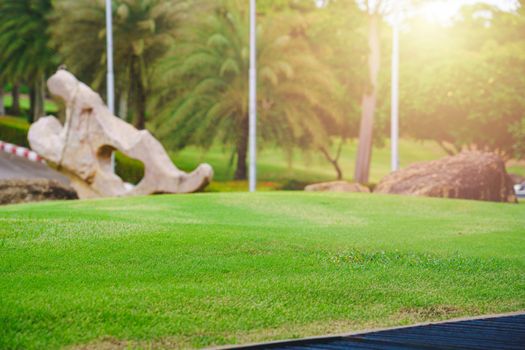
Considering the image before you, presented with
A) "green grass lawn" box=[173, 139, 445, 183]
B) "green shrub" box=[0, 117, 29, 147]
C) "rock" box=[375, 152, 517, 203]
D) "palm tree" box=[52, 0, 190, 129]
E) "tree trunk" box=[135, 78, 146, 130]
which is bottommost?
"green grass lawn" box=[173, 139, 445, 183]

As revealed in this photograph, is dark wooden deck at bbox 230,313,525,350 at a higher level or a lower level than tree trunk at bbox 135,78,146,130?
lower

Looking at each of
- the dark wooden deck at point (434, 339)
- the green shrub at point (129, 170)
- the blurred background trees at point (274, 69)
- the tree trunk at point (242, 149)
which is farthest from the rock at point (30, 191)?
the tree trunk at point (242, 149)

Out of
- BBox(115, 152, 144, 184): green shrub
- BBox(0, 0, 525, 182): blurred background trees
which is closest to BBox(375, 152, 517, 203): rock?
BBox(0, 0, 525, 182): blurred background trees

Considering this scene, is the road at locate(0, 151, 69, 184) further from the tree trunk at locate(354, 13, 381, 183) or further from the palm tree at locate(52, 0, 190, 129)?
the tree trunk at locate(354, 13, 381, 183)

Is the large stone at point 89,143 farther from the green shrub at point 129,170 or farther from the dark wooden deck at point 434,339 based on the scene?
the dark wooden deck at point 434,339

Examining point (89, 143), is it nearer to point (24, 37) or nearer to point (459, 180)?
point (459, 180)

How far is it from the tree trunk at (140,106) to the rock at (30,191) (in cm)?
1779

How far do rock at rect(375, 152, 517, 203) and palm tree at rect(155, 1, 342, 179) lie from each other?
13.4 meters

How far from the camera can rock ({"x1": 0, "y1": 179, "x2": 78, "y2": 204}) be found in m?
20.2

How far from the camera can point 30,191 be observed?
67.3 feet

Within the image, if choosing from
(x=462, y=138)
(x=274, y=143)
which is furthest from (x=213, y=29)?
(x=462, y=138)

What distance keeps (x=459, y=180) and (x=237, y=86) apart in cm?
1599

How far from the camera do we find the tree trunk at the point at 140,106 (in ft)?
127

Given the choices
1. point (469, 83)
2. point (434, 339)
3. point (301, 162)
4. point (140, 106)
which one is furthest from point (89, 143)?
point (301, 162)
